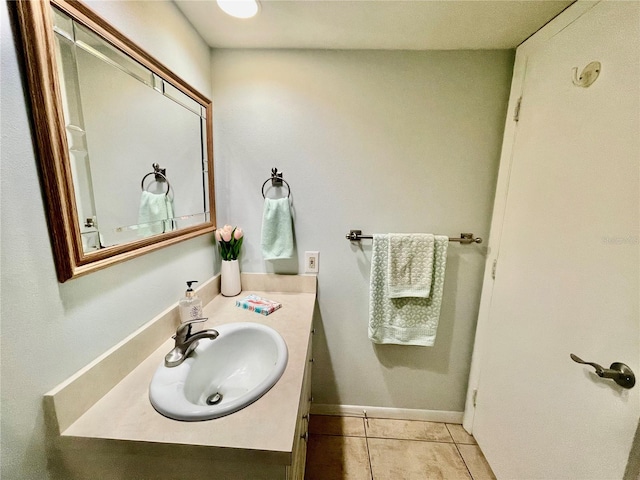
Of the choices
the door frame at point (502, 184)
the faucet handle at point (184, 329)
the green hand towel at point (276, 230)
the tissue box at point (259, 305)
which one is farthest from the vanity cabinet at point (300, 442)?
the door frame at point (502, 184)

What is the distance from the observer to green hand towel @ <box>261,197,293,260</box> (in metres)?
1.35

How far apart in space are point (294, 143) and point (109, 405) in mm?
1269

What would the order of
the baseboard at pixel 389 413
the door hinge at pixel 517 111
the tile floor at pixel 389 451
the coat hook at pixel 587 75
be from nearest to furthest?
the coat hook at pixel 587 75 → the door hinge at pixel 517 111 → the tile floor at pixel 389 451 → the baseboard at pixel 389 413

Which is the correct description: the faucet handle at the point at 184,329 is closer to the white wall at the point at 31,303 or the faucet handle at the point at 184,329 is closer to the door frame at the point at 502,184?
the white wall at the point at 31,303

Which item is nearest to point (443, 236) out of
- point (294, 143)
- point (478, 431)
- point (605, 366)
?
point (605, 366)

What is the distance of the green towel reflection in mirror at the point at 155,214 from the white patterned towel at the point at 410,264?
1059 mm

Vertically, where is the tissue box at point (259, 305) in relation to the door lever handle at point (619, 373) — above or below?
below

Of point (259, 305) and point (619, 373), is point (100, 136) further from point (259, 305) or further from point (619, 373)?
point (619, 373)

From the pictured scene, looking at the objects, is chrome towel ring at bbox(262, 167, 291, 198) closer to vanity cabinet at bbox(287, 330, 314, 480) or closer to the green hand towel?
the green hand towel

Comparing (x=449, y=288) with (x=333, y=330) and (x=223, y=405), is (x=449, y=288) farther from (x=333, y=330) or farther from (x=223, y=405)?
(x=223, y=405)

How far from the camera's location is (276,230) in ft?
4.56

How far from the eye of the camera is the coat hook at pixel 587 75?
841mm

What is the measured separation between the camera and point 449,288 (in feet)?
4.81

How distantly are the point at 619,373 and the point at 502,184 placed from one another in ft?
2.89
